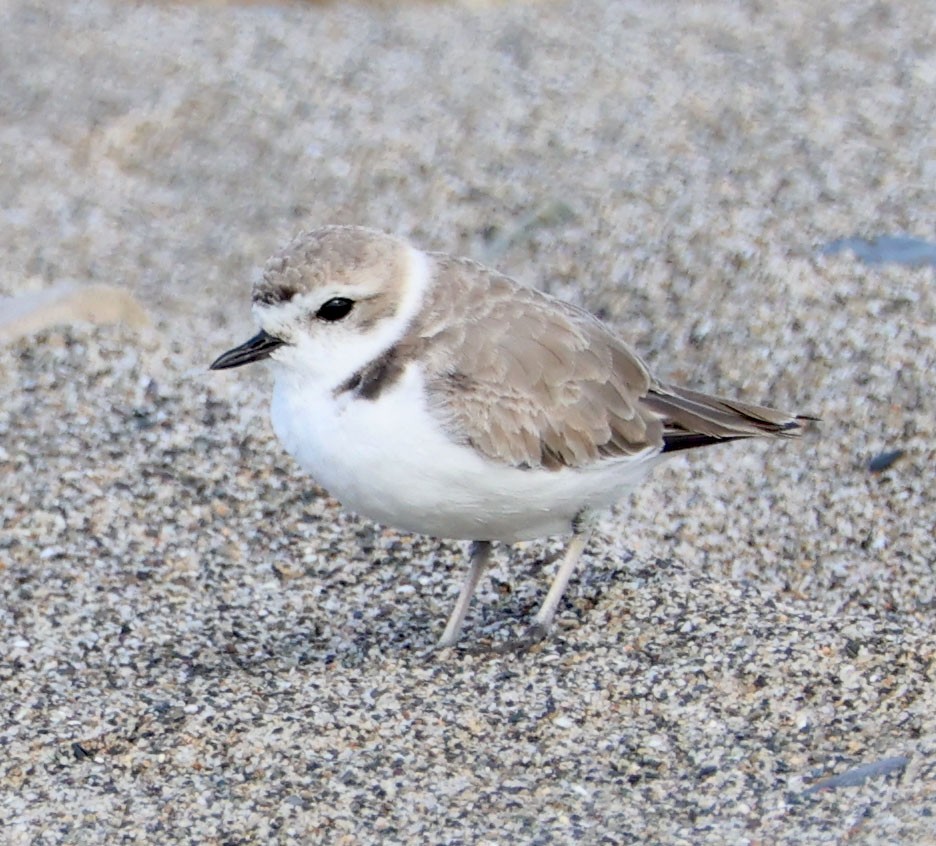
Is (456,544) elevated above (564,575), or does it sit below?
below

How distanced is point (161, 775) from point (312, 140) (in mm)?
4058

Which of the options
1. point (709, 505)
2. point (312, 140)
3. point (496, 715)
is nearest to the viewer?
point (496, 715)

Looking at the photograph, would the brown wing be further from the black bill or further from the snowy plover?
the black bill

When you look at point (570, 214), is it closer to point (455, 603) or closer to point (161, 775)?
point (455, 603)

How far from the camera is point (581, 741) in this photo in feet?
10.8

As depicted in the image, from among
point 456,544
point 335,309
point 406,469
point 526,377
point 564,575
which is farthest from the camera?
point 456,544

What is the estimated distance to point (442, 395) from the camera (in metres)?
3.30

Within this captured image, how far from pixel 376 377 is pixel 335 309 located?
201 millimetres

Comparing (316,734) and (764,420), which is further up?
(764,420)

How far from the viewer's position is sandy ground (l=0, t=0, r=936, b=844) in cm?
315

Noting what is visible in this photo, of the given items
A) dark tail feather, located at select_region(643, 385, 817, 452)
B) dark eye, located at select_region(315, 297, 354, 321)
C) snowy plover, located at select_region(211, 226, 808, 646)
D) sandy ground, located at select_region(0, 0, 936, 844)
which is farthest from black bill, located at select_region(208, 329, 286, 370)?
dark tail feather, located at select_region(643, 385, 817, 452)

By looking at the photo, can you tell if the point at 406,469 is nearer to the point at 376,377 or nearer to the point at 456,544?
Result: the point at 376,377

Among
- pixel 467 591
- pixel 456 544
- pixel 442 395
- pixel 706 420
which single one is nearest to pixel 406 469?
pixel 442 395

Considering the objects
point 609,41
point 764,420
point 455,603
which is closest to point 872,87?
point 609,41
